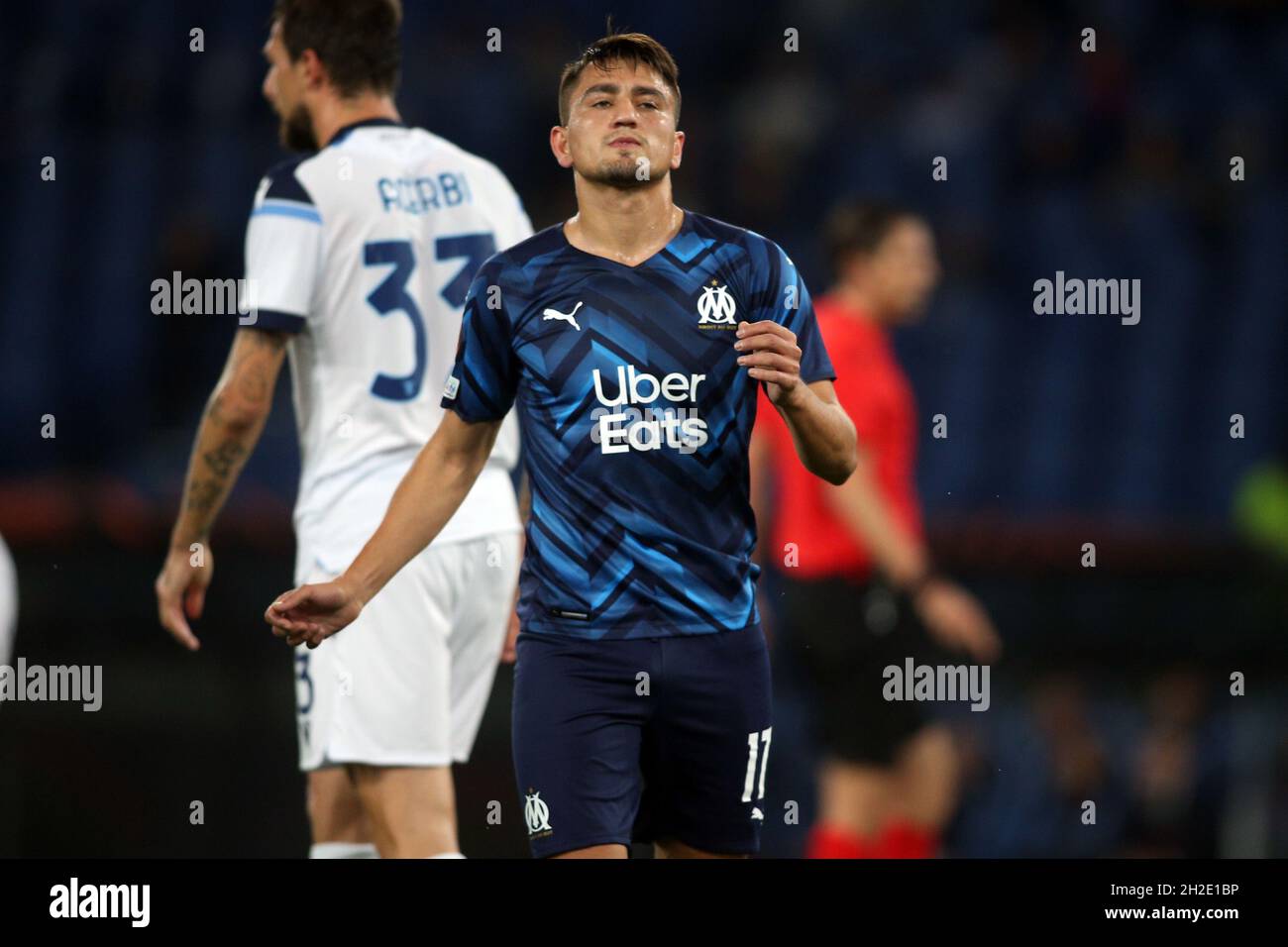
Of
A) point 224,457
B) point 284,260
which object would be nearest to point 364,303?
point 284,260

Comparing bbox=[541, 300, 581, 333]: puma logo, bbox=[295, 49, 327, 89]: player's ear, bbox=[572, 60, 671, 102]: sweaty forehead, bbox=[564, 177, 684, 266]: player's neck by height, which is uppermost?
bbox=[295, 49, 327, 89]: player's ear

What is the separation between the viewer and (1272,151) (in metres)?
12.0

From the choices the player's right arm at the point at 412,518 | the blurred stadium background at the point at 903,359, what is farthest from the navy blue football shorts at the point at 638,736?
the blurred stadium background at the point at 903,359

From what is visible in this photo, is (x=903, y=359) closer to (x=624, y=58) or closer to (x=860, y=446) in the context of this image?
(x=860, y=446)

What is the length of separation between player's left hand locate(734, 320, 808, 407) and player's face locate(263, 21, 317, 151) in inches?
76.2

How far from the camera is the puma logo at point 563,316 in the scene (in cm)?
377

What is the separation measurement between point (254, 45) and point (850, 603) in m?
7.44

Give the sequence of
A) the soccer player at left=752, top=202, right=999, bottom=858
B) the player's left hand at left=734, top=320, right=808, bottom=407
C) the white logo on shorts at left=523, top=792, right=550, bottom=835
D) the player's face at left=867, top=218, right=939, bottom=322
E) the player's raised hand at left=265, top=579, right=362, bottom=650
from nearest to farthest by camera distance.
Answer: the player's left hand at left=734, top=320, right=808, bottom=407
the player's raised hand at left=265, top=579, right=362, bottom=650
the white logo on shorts at left=523, top=792, right=550, bottom=835
the soccer player at left=752, top=202, right=999, bottom=858
the player's face at left=867, top=218, right=939, bottom=322

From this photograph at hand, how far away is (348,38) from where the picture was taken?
16.0ft

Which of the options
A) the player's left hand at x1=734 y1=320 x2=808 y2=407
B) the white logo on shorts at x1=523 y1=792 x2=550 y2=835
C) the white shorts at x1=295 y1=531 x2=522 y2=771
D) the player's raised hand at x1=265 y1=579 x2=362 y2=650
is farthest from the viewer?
the white shorts at x1=295 y1=531 x2=522 y2=771

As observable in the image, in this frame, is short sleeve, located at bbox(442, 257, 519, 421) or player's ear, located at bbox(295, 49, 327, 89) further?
player's ear, located at bbox(295, 49, 327, 89)

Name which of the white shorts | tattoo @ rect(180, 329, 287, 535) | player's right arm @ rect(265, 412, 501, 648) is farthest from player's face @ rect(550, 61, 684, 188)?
the white shorts

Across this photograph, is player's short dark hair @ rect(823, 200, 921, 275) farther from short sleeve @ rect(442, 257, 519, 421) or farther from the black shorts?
short sleeve @ rect(442, 257, 519, 421)

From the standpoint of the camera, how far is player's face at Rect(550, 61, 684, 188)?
375 centimetres
